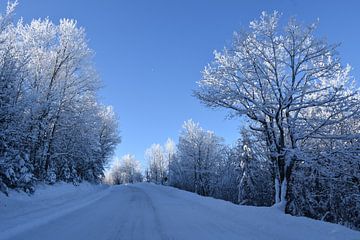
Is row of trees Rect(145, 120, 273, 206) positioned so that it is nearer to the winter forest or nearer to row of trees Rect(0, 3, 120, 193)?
the winter forest

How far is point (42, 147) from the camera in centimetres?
2270

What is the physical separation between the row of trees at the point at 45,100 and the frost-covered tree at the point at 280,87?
830cm

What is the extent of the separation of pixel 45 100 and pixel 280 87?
11966 mm

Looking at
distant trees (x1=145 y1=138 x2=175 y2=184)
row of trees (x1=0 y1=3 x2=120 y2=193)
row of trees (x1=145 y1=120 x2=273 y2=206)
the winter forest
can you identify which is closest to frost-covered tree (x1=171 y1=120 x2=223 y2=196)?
row of trees (x1=145 y1=120 x2=273 y2=206)

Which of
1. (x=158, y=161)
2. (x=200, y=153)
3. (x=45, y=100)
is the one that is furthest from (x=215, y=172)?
(x=158, y=161)

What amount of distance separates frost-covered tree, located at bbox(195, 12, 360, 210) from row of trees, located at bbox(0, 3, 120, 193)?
830 centimetres

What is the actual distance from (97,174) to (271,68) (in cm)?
3727

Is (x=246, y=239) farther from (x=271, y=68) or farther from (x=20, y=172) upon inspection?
(x=20, y=172)

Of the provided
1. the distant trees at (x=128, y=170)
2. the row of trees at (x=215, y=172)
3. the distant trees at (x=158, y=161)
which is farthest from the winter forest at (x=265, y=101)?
the distant trees at (x=128, y=170)

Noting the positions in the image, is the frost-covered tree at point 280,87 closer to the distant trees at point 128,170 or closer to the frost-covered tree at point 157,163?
the frost-covered tree at point 157,163

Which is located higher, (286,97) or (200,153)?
(200,153)

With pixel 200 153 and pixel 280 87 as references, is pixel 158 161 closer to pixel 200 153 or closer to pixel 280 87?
pixel 200 153

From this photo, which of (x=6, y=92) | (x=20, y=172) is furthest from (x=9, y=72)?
(x=20, y=172)

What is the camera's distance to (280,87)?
13211mm
